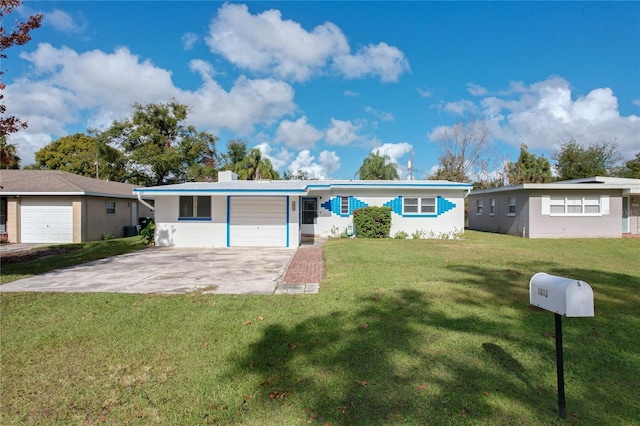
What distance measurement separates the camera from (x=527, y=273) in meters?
8.24

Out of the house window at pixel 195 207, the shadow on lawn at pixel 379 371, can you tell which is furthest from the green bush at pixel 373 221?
the shadow on lawn at pixel 379 371

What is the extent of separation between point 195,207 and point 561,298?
45.0ft

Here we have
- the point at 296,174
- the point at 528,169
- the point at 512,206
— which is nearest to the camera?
the point at 512,206

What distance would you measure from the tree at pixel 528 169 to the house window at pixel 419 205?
22301 millimetres

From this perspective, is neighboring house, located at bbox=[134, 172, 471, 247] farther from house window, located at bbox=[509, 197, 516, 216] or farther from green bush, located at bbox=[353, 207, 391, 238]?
house window, located at bbox=[509, 197, 516, 216]

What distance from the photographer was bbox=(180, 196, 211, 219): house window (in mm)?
14320

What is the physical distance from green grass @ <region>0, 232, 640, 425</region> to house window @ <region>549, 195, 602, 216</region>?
1338 centimetres

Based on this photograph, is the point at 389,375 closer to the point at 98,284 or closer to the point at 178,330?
the point at 178,330

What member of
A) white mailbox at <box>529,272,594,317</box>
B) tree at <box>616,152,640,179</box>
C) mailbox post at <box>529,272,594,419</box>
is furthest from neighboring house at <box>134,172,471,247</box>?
tree at <box>616,152,640,179</box>

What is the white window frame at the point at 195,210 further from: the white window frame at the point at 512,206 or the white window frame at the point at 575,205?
the white window frame at the point at 575,205

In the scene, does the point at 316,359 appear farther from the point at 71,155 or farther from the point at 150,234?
the point at 71,155

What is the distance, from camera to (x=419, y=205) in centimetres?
1817

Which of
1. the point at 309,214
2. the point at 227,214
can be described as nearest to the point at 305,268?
the point at 227,214

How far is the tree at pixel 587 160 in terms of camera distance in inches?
1380
